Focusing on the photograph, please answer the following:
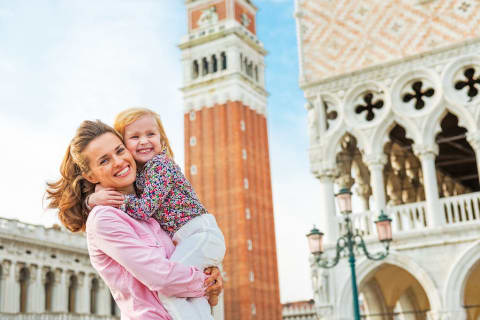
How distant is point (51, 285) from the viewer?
29812mm

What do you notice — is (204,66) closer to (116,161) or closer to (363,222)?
(363,222)

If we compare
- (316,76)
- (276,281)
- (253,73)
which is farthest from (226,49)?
(316,76)

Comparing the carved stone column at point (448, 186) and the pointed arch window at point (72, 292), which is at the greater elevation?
the carved stone column at point (448, 186)

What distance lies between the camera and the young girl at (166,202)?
2.41 meters

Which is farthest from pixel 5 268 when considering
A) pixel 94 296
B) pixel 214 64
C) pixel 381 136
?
pixel 214 64

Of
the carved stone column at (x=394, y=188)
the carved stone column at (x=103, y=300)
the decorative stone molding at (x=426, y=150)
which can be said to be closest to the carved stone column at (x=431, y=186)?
the decorative stone molding at (x=426, y=150)

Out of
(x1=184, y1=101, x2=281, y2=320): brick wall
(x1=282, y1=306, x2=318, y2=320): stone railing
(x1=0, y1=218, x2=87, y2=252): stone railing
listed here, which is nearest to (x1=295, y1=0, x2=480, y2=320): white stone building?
(x1=0, y1=218, x2=87, y2=252): stone railing

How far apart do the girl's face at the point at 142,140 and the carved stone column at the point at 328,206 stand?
37.2ft

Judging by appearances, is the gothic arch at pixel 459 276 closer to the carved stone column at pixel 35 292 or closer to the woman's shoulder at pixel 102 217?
the woman's shoulder at pixel 102 217

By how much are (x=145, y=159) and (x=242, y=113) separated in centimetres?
3918

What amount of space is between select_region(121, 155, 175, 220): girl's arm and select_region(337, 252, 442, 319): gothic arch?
10981 mm

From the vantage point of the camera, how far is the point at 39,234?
95.1ft

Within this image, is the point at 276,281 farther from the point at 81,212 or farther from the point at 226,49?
the point at 81,212

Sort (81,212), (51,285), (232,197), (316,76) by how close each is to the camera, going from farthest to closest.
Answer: (232,197), (51,285), (316,76), (81,212)
